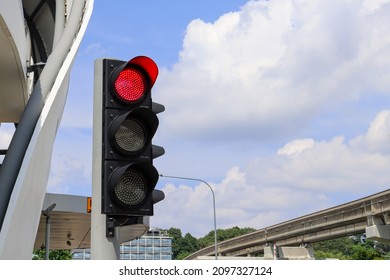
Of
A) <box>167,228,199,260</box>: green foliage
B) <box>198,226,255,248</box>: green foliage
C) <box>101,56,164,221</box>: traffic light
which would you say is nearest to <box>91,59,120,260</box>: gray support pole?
<box>101,56,164,221</box>: traffic light

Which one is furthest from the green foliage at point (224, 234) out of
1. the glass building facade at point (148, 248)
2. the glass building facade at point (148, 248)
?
the glass building facade at point (148, 248)

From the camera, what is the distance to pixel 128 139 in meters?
4.43

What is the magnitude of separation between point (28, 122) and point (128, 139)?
331 inches

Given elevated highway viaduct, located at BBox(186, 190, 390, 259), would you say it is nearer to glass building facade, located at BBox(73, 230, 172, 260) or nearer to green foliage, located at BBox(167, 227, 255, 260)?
glass building facade, located at BBox(73, 230, 172, 260)

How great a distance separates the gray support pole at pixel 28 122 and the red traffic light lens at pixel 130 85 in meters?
7.19

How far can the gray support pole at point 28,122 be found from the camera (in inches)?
449

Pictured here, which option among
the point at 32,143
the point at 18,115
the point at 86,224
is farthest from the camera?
the point at 86,224

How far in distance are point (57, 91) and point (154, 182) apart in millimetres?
9115

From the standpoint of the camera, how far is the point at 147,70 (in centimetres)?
446

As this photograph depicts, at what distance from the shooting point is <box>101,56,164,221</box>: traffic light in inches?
165

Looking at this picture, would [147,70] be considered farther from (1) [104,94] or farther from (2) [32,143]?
(2) [32,143]

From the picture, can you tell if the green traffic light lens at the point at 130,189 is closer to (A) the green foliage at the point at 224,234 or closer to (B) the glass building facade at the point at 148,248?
(B) the glass building facade at the point at 148,248

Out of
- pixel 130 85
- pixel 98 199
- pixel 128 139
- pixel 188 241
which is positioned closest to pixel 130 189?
pixel 98 199

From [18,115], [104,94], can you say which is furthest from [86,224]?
[104,94]
